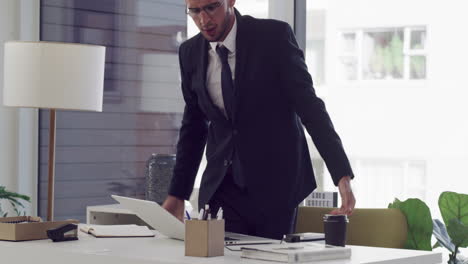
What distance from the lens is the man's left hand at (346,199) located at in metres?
2.26

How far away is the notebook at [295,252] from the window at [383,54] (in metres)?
2.38

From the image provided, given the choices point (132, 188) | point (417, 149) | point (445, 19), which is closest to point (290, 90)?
point (445, 19)

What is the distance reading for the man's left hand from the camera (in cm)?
226

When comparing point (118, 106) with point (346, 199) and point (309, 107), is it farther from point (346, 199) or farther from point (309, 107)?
point (346, 199)

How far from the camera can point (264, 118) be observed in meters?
2.65

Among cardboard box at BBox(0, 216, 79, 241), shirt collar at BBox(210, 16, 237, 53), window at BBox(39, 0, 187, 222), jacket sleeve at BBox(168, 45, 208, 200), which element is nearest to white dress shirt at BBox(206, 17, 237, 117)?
shirt collar at BBox(210, 16, 237, 53)

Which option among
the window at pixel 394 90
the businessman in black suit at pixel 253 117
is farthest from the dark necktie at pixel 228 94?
the window at pixel 394 90

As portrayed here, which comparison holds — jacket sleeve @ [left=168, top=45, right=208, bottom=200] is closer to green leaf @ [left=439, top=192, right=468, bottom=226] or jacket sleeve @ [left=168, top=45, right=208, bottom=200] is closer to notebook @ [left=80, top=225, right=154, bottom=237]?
notebook @ [left=80, top=225, right=154, bottom=237]

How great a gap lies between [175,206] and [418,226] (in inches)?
37.5

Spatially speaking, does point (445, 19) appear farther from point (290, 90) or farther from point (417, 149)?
point (290, 90)

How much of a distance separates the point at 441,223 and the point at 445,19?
3.76 feet

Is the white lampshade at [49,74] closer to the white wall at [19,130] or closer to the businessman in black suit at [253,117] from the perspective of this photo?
the businessman in black suit at [253,117]

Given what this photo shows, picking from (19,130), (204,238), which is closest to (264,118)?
(204,238)

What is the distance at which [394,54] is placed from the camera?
4.70 metres
